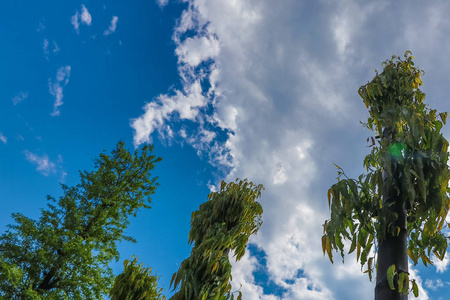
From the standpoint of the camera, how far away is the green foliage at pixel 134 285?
15.0ft

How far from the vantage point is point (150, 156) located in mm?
11195

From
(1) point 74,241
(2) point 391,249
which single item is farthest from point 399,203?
(1) point 74,241

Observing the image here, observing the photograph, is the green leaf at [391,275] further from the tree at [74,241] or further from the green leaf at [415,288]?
the tree at [74,241]

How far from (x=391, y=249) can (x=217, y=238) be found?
3073 mm

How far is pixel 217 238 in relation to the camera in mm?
4562

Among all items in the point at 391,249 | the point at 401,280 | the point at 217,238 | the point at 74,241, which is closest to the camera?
the point at 401,280

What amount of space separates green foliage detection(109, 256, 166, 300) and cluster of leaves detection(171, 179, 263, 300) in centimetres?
87

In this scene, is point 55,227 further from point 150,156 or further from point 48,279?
point 150,156

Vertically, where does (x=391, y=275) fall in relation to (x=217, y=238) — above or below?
below

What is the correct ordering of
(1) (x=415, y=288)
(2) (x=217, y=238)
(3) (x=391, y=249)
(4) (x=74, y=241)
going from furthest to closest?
(4) (x=74, y=241) < (2) (x=217, y=238) < (3) (x=391, y=249) < (1) (x=415, y=288)

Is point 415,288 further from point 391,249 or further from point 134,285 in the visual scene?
point 134,285

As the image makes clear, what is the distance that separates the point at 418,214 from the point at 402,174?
0.98ft

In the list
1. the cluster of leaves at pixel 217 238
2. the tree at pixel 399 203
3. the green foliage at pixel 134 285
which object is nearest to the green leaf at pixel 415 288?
the tree at pixel 399 203

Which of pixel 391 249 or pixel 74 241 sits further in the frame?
pixel 74 241
